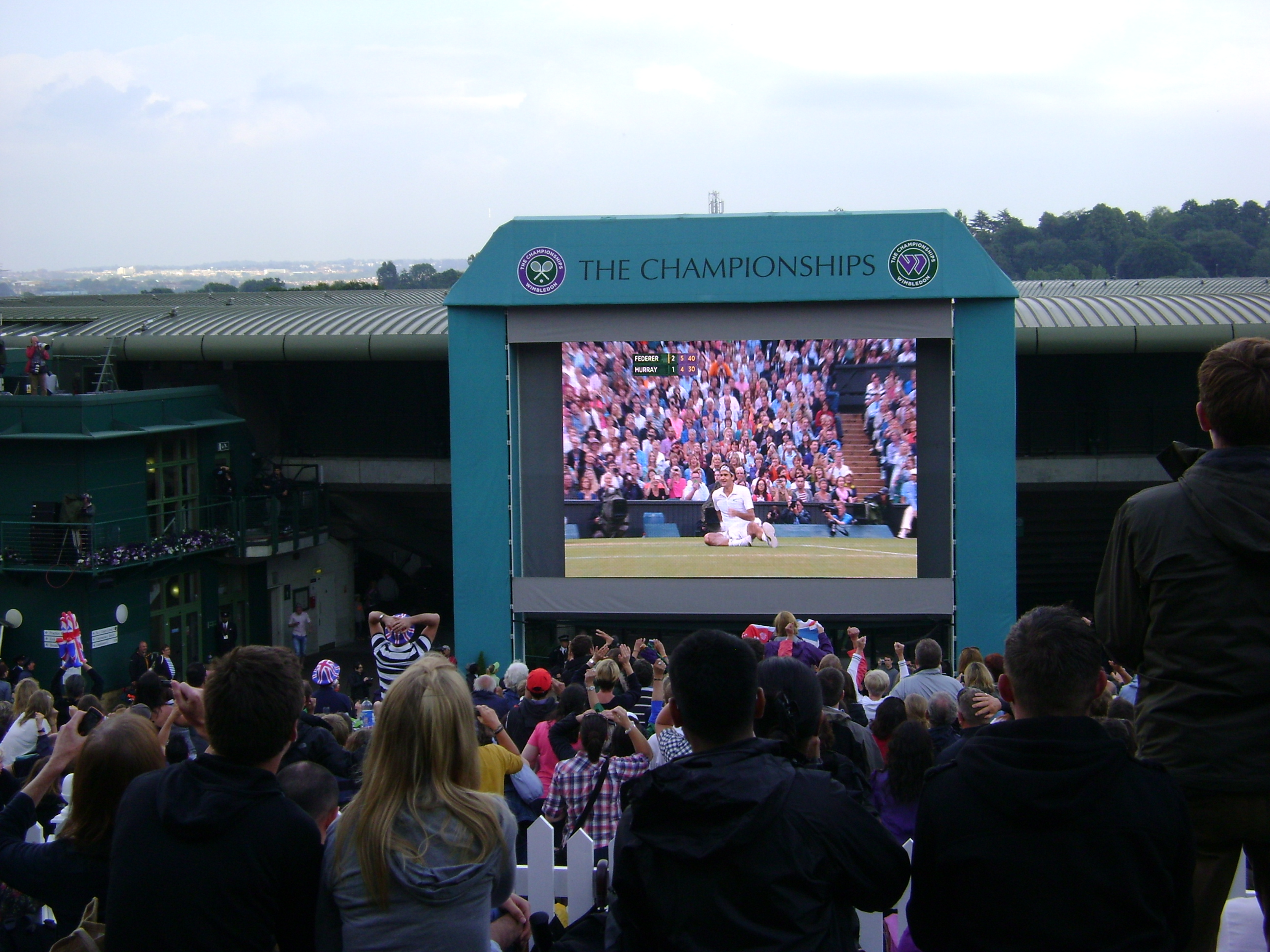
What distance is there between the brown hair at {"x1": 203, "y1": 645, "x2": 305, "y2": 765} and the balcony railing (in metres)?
15.8

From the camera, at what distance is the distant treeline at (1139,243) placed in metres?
63.9

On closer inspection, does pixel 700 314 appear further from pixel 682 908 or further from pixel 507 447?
pixel 682 908

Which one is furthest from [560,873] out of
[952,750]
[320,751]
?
[952,750]

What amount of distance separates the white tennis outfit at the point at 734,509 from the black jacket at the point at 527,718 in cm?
915

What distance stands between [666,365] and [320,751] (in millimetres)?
11854

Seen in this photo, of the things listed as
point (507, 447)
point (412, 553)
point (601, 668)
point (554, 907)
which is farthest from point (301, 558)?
point (554, 907)

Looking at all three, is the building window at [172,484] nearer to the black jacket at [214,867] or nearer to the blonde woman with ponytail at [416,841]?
the black jacket at [214,867]

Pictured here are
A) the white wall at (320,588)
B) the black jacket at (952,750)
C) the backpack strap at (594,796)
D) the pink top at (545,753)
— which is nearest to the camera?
the black jacket at (952,750)

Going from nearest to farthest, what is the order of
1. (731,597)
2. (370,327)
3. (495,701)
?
(495,701)
(731,597)
(370,327)

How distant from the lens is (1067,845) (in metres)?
2.46

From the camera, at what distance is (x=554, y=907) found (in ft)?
14.3

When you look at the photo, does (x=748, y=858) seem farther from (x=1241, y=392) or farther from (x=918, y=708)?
(x=918, y=708)

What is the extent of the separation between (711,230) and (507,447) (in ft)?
14.3

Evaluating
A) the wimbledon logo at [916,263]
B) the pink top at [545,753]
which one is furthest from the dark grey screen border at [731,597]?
the pink top at [545,753]
